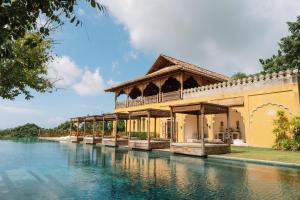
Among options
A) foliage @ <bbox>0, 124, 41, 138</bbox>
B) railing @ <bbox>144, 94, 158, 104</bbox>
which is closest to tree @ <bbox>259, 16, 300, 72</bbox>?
railing @ <bbox>144, 94, 158, 104</bbox>

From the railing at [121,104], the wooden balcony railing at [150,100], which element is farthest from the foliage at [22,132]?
the wooden balcony railing at [150,100]

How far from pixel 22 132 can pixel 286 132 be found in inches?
1626

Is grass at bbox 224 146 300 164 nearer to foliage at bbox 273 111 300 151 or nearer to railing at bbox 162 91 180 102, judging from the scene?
foliage at bbox 273 111 300 151

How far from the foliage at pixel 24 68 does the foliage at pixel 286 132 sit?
494 inches

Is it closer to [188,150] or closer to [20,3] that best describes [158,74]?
[188,150]

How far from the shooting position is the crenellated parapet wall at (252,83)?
15467mm

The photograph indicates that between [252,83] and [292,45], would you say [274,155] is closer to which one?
[252,83]

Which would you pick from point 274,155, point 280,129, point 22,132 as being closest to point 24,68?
point 274,155

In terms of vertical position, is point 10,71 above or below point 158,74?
below

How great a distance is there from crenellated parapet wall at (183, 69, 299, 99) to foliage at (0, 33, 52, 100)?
12.8 m

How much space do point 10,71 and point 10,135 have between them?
1680 inches

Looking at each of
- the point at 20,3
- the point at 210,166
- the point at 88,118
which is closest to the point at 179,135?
the point at 88,118

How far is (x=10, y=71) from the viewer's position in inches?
262

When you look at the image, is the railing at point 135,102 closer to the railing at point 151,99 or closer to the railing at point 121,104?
the railing at point 151,99
